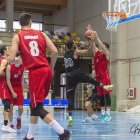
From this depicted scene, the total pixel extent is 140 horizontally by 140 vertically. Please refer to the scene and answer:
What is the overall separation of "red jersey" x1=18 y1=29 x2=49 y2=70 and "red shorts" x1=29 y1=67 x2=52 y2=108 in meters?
0.09

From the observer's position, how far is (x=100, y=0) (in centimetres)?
2562

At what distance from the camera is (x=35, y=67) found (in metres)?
4.99

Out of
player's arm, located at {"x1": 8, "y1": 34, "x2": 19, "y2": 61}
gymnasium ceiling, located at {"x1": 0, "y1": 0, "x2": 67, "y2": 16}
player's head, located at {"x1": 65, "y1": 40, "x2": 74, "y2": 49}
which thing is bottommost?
player's arm, located at {"x1": 8, "y1": 34, "x2": 19, "y2": 61}

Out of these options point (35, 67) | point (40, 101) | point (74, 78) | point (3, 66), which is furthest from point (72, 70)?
point (40, 101)

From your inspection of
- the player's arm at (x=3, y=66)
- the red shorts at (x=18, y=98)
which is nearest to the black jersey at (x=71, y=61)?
the red shorts at (x=18, y=98)

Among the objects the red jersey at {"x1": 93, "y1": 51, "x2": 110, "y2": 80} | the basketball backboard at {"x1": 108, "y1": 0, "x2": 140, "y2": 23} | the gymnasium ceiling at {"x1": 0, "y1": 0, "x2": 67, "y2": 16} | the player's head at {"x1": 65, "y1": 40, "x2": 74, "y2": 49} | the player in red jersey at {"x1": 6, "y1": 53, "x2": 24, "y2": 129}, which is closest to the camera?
the player in red jersey at {"x1": 6, "y1": 53, "x2": 24, "y2": 129}

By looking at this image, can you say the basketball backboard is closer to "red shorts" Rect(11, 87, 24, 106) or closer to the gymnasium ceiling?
"red shorts" Rect(11, 87, 24, 106)

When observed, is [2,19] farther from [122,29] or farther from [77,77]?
[77,77]

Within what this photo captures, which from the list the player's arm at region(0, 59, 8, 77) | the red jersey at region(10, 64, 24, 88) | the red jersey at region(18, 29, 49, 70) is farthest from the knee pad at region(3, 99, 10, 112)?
the red jersey at region(18, 29, 49, 70)

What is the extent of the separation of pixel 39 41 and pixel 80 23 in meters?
23.4

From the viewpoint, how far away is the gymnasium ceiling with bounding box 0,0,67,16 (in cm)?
2792

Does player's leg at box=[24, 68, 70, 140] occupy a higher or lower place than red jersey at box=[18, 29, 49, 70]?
lower

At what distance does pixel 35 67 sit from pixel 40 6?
26.4 m

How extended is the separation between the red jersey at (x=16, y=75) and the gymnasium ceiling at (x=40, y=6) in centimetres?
2051
